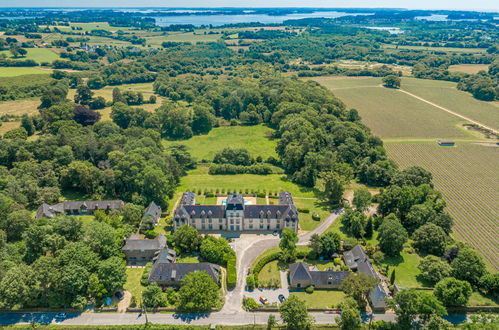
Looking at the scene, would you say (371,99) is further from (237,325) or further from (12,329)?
(12,329)

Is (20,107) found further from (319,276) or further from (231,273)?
(319,276)

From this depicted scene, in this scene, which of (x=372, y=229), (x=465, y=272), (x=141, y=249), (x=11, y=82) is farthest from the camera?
(x=11, y=82)

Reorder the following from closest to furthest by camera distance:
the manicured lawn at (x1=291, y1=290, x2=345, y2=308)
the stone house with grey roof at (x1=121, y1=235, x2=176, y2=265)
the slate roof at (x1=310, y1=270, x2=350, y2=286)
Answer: the manicured lawn at (x1=291, y1=290, x2=345, y2=308) → the slate roof at (x1=310, y1=270, x2=350, y2=286) → the stone house with grey roof at (x1=121, y1=235, x2=176, y2=265)

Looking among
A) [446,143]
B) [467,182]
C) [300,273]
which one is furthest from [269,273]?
[446,143]

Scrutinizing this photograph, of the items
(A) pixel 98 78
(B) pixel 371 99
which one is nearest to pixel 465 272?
(B) pixel 371 99

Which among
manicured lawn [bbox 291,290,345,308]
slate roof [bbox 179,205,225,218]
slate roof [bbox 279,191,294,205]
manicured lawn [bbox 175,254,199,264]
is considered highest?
slate roof [bbox 179,205,225,218]

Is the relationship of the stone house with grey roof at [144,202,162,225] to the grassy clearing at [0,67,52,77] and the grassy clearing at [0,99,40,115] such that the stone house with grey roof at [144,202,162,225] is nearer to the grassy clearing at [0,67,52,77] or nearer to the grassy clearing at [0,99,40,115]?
the grassy clearing at [0,99,40,115]

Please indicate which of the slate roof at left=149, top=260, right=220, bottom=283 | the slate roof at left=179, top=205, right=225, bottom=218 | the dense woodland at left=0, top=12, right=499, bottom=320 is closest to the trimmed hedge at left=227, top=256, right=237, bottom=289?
the dense woodland at left=0, top=12, right=499, bottom=320

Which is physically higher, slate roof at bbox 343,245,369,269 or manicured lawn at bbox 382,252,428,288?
slate roof at bbox 343,245,369,269
